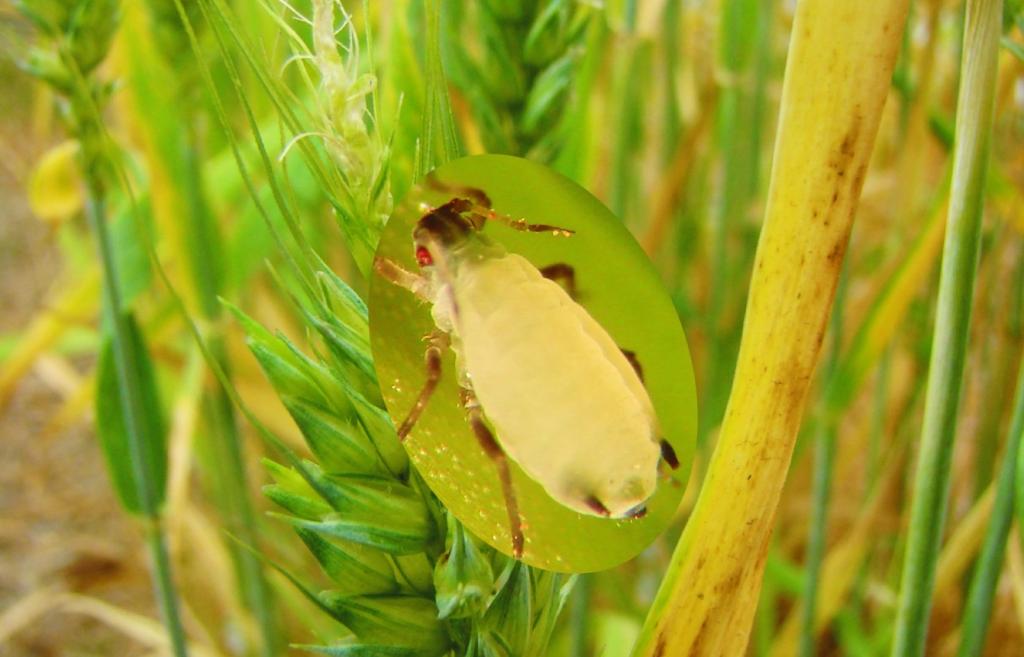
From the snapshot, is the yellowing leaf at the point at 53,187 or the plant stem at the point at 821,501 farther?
the yellowing leaf at the point at 53,187

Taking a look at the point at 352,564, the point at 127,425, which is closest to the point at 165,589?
the point at 127,425

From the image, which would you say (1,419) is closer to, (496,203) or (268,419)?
(268,419)

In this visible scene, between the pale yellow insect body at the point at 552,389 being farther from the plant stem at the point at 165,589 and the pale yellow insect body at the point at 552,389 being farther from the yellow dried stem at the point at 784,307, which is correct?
the plant stem at the point at 165,589

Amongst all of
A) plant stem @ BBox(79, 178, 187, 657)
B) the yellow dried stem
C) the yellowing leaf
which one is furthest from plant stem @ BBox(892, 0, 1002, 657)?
the yellowing leaf

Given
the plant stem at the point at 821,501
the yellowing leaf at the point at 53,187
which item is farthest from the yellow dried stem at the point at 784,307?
the yellowing leaf at the point at 53,187

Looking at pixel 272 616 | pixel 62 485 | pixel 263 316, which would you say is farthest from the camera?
pixel 62 485

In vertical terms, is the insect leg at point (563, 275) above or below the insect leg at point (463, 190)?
→ below

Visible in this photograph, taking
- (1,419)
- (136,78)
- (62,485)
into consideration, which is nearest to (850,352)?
(136,78)

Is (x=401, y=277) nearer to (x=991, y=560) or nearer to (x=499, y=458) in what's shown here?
(x=499, y=458)
